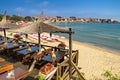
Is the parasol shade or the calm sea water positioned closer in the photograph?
the parasol shade

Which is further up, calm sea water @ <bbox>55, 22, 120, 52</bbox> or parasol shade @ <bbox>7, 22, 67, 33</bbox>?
parasol shade @ <bbox>7, 22, 67, 33</bbox>

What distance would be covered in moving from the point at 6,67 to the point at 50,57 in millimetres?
2637

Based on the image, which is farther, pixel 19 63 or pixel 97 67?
pixel 97 67

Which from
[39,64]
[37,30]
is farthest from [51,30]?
[39,64]

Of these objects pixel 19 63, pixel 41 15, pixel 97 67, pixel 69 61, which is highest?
pixel 41 15

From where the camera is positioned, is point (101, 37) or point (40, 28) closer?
point (40, 28)

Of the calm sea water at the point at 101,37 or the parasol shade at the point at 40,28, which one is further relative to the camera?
the calm sea water at the point at 101,37

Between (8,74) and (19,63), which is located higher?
(8,74)

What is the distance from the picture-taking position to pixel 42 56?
331 inches

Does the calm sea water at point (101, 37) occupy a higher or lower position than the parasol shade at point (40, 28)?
lower

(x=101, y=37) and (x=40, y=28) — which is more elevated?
(x=40, y=28)

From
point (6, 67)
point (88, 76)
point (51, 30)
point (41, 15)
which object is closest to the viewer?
point (6, 67)

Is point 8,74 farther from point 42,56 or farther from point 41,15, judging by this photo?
point 41,15

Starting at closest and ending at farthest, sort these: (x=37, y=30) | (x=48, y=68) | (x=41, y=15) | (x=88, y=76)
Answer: (x=48, y=68), (x=37, y=30), (x=41, y=15), (x=88, y=76)
